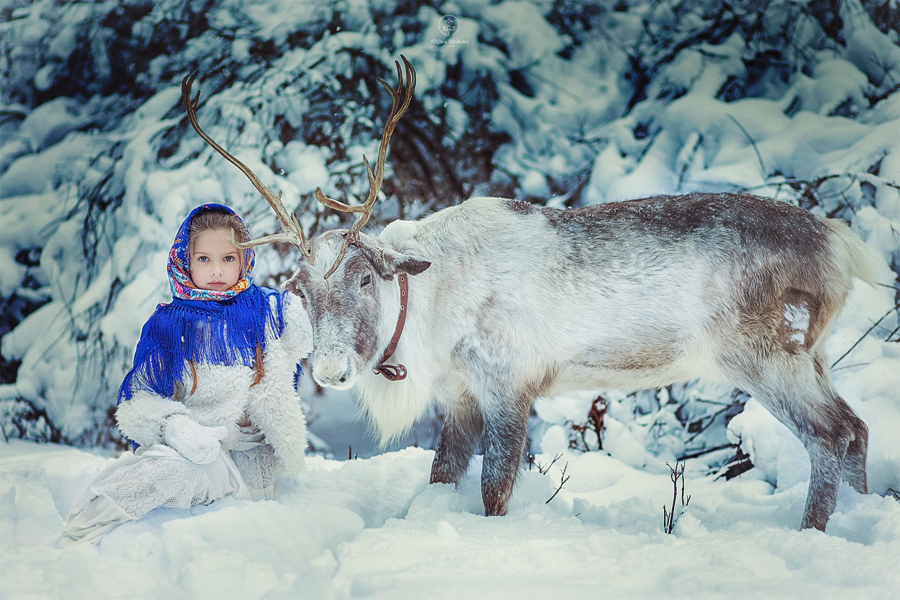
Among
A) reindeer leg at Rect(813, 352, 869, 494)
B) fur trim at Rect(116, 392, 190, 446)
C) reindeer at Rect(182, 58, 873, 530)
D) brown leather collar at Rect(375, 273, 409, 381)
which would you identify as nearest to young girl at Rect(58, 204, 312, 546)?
fur trim at Rect(116, 392, 190, 446)

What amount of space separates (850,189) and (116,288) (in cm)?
279

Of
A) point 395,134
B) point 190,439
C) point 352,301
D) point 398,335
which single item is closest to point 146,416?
point 190,439

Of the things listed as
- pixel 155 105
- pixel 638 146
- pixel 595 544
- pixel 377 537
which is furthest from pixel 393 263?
pixel 155 105

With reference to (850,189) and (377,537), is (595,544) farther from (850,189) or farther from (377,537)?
(850,189)

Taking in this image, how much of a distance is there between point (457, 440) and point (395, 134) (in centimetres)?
124

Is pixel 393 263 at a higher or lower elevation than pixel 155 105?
lower

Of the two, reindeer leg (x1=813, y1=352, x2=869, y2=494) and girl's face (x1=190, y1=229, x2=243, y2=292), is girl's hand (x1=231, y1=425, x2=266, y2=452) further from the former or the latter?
reindeer leg (x1=813, y1=352, x2=869, y2=494)

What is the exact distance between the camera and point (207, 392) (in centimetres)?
170

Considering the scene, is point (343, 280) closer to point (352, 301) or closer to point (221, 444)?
point (352, 301)

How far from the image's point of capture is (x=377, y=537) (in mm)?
1535

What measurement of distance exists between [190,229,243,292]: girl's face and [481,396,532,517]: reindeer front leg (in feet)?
2.65

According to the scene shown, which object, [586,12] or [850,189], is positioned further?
[586,12]

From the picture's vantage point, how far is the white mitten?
157 cm

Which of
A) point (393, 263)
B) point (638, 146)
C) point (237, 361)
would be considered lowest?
point (237, 361)
